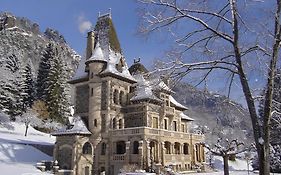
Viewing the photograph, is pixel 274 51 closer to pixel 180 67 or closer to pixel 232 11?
pixel 232 11

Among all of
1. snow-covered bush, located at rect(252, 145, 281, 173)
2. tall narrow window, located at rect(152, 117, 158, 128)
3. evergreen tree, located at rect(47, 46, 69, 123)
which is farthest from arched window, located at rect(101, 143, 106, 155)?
evergreen tree, located at rect(47, 46, 69, 123)

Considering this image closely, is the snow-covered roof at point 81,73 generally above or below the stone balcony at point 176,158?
above

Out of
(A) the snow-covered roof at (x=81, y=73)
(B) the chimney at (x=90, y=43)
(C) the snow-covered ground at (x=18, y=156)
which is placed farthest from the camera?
(B) the chimney at (x=90, y=43)

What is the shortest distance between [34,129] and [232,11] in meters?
47.9

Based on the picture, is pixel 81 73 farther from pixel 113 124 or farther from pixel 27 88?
pixel 27 88

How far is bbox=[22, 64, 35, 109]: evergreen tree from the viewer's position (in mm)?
55713

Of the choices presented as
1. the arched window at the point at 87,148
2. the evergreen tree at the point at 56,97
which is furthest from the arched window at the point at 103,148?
the evergreen tree at the point at 56,97

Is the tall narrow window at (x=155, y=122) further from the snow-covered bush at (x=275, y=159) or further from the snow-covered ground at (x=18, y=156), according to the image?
the snow-covered bush at (x=275, y=159)

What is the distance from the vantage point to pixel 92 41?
41.0m

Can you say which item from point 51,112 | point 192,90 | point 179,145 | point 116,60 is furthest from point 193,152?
point 192,90

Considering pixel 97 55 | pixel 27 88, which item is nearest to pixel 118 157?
pixel 97 55

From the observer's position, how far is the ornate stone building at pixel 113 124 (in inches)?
1380

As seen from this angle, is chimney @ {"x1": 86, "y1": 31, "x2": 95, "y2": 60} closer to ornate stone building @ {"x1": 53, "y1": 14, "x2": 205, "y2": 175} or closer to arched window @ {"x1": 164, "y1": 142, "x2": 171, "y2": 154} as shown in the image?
ornate stone building @ {"x1": 53, "y1": 14, "x2": 205, "y2": 175}

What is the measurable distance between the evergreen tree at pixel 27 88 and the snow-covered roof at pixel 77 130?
800 inches
